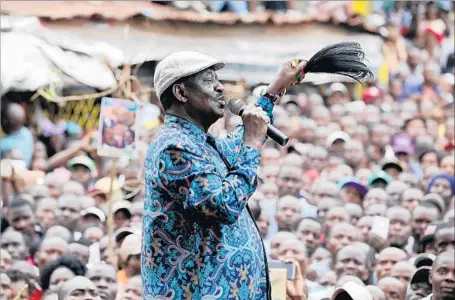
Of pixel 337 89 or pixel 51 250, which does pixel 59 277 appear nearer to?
pixel 51 250

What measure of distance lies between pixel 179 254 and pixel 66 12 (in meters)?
12.6

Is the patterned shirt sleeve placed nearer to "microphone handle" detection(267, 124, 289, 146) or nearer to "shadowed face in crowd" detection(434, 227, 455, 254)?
"microphone handle" detection(267, 124, 289, 146)

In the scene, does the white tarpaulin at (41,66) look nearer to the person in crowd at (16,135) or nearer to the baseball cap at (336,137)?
the person in crowd at (16,135)

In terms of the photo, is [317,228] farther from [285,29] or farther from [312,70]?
[285,29]

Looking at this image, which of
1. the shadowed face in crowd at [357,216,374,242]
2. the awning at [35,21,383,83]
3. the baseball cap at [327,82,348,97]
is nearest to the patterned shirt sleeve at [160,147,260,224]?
the shadowed face in crowd at [357,216,374,242]

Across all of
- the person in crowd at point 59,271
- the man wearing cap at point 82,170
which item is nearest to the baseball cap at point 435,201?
the man wearing cap at point 82,170

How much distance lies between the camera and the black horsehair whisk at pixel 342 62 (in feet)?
23.7

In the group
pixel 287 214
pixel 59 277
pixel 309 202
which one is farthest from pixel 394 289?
pixel 309 202

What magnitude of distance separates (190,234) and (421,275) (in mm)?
4065

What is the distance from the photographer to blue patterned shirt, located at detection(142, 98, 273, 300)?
275 inches

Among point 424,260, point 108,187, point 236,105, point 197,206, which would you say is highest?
point 236,105

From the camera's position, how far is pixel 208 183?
6.93m

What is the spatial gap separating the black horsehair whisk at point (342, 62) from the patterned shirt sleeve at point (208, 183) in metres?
0.51

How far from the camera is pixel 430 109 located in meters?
19.0
